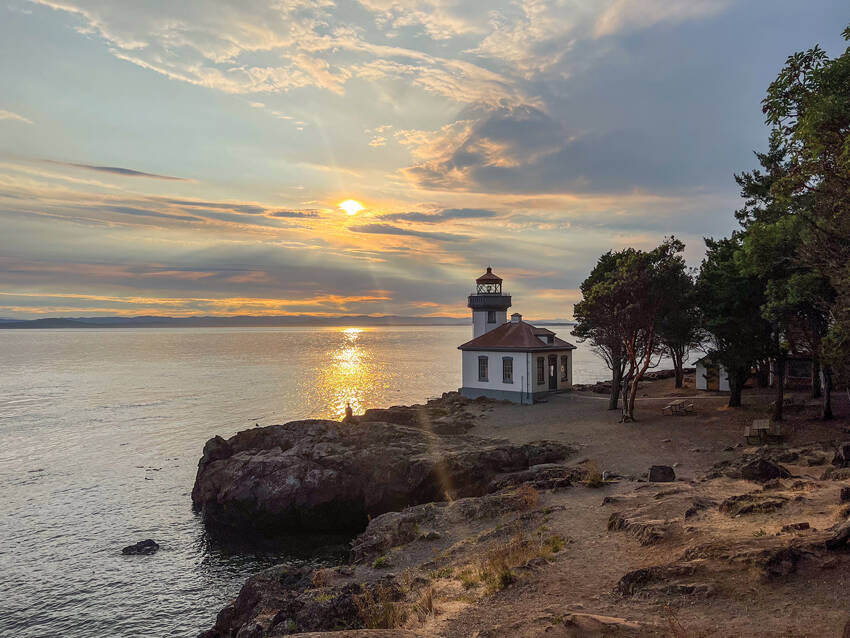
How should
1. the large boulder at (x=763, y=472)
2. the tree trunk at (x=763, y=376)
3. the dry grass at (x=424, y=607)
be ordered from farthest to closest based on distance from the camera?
1. the tree trunk at (x=763, y=376)
2. the large boulder at (x=763, y=472)
3. the dry grass at (x=424, y=607)

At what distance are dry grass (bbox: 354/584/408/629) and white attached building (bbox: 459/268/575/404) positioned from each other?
31.3 metres

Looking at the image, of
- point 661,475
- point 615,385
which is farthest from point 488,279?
point 661,475

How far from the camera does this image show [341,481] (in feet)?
83.1


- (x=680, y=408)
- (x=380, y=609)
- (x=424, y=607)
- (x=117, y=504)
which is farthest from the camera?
(x=680, y=408)

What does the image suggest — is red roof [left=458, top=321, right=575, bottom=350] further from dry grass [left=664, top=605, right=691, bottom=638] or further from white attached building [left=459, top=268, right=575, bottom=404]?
dry grass [left=664, top=605, right=691, bottom=638]

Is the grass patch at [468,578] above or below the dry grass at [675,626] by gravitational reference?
below

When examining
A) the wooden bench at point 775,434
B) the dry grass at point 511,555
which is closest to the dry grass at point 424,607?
the dry grass at point 511,555

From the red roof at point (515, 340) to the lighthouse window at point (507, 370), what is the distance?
1014 mm

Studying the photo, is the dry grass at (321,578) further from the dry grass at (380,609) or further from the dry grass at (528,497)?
the dry grass at (528,497)

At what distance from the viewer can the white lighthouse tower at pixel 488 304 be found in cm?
5066

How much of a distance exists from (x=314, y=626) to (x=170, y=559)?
15.0 meters

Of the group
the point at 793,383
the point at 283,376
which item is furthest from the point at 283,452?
the point at 283,376

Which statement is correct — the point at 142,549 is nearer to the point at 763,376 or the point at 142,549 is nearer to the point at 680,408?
the point at 680,408

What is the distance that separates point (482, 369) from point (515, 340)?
12.3ft
